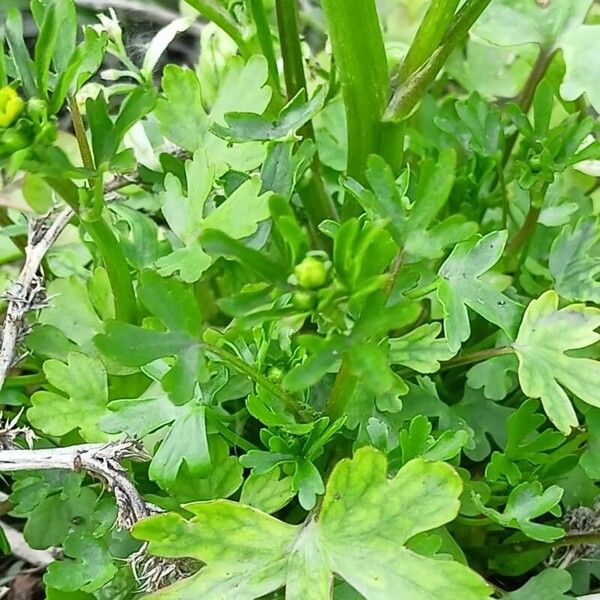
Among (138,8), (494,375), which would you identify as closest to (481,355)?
(494,375)

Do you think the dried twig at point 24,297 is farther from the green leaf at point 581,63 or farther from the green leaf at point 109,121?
the green leaf at point 581,63

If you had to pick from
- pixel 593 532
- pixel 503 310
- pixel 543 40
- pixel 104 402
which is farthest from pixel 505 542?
pixel 543 40

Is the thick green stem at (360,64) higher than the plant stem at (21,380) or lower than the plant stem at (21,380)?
higher

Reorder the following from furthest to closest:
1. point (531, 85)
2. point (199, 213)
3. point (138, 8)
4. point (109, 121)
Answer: point (138, 8)
point (531, 85)
point (199, 213)
point (109, 121)

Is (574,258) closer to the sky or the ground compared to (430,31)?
closer to the ground

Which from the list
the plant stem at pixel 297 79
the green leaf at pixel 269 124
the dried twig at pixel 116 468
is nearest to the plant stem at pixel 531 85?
the plant stem at pixel 297 79

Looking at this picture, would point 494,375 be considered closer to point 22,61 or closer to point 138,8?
point 22,61
